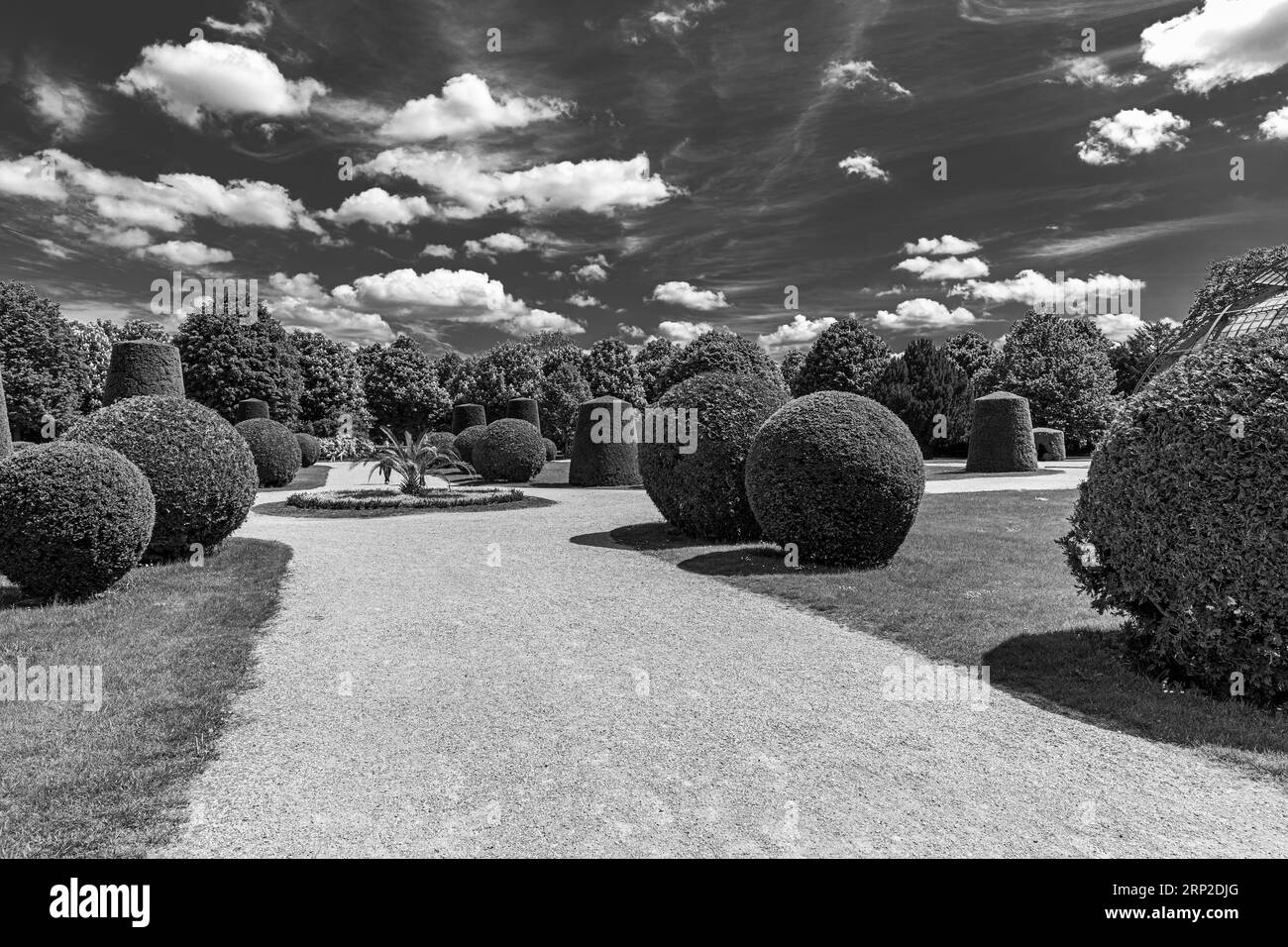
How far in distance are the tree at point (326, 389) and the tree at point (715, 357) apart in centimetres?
2431

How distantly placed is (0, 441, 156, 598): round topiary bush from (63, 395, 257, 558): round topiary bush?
6.55 ft

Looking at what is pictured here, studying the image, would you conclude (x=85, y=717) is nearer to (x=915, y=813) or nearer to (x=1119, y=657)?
(x=915, y=813)

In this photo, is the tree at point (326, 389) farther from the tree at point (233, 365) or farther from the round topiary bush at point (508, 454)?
the round topiary bush at point (508, 454)

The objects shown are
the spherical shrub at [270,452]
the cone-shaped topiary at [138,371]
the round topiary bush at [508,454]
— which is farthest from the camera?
the round topiary bush at [508,454]

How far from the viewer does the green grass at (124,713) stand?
3.69 metres

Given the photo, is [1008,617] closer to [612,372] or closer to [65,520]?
[65,520]

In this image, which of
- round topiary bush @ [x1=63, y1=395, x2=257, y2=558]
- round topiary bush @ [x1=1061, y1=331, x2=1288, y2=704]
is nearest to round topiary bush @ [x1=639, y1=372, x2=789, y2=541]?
round topiary bush @ [x1=1061, y1=331, x2=1288, y2=704]

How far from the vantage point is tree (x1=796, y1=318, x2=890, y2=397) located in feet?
171

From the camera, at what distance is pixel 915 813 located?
148 inches

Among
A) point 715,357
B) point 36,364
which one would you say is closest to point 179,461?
point 36,364

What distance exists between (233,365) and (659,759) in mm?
50572

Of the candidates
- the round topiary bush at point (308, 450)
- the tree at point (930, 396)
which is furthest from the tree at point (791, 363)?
the round topiary bush at point (308, 450)

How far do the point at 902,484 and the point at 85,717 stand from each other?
925cm
